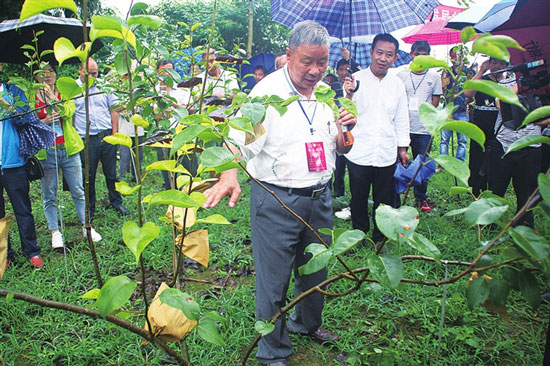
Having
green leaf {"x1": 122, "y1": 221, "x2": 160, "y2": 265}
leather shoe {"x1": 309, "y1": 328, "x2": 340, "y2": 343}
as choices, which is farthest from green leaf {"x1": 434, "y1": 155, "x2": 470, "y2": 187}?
leather shoe {"x1": 309, "y1": 328, "x2": 340, "y2": 343}

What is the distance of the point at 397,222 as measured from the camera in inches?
28.3

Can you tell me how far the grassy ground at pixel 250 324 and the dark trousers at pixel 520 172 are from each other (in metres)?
0.59

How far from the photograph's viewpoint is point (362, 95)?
11.1 ft

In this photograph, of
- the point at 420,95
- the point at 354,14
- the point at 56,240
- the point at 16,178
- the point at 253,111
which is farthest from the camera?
the point at 420,95

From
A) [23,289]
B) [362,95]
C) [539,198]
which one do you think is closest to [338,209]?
[362,95]

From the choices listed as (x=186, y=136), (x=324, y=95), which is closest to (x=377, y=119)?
(x=324, y=95)

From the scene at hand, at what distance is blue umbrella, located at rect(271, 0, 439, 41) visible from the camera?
3.96 metres

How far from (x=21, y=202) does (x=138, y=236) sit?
10.3 ft

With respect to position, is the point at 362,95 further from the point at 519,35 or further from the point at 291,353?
the point at 291,353

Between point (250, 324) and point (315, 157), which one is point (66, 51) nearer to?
point (315, 157)

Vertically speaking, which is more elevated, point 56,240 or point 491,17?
point 491,17

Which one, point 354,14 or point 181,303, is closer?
point 181,303

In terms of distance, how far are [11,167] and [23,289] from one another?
1.02 metres

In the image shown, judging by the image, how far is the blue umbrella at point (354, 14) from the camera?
3.96 metres
